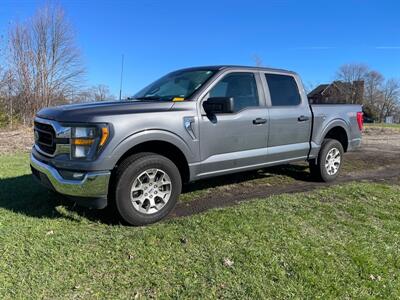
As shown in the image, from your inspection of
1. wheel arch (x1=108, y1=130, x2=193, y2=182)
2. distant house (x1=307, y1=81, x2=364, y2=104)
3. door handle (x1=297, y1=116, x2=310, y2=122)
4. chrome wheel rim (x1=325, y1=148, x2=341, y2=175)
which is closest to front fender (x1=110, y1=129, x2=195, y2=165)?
wheel arch (x1=108, y1=130, x2=193, y2=182)

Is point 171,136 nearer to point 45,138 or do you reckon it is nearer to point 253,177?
point 45,138

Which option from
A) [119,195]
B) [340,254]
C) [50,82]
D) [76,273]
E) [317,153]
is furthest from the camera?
[50,82]

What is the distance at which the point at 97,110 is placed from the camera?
154 inches

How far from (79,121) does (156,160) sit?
0.95 meters

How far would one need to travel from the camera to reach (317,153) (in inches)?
252

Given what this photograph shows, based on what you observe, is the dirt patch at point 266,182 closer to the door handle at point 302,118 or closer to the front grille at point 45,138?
the door handle at point 302,118

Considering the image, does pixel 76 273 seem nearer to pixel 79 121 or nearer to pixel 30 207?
pixel 79 121

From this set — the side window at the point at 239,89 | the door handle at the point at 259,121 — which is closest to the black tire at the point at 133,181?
the side window at the point at 239,89

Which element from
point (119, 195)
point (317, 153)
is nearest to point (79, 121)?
point (119, 195)

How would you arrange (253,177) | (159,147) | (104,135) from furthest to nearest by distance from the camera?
1. (253,177)
2. (159,147)
3. (104,135)

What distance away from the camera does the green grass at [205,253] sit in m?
2.91

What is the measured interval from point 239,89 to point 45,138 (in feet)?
8.87

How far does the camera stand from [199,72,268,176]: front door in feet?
15.5

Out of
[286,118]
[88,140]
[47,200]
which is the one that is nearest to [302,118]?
[286,118]
